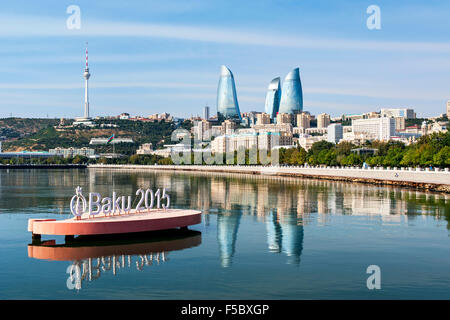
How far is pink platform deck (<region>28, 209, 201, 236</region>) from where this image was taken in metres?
25.3

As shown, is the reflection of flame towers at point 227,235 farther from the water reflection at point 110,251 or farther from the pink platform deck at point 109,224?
the pink platform deck at point 109,224

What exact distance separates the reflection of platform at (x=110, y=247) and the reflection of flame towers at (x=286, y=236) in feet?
11.8

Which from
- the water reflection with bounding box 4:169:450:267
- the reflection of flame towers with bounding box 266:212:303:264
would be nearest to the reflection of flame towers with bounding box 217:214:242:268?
the water reflection with bounding box 4:169:450:267

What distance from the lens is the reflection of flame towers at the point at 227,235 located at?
77.7 feet

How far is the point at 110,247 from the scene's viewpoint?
24.7m

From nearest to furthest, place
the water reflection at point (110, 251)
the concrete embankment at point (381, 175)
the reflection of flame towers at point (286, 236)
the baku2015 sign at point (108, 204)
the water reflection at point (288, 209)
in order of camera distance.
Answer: the water reflection at point (110, 251) → the reflection of flame towers at point (286, 236) → the baku2015 sign at point (108, 204) → the water reflection at point (288, 209) → the concrete embankment at point (381, 175)

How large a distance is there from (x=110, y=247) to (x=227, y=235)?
6.59 metres

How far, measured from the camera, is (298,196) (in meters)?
54.4

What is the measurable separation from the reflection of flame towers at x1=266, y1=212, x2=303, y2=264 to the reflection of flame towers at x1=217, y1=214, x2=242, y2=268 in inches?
Result: 68.2

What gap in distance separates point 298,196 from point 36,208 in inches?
933

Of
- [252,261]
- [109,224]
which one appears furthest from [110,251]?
[252,261]

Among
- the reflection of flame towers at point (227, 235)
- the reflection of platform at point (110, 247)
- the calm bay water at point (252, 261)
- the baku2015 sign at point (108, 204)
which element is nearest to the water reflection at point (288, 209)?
the reflection of flame towers at point (227, 235)

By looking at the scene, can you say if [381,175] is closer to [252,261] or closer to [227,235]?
[227,235]
